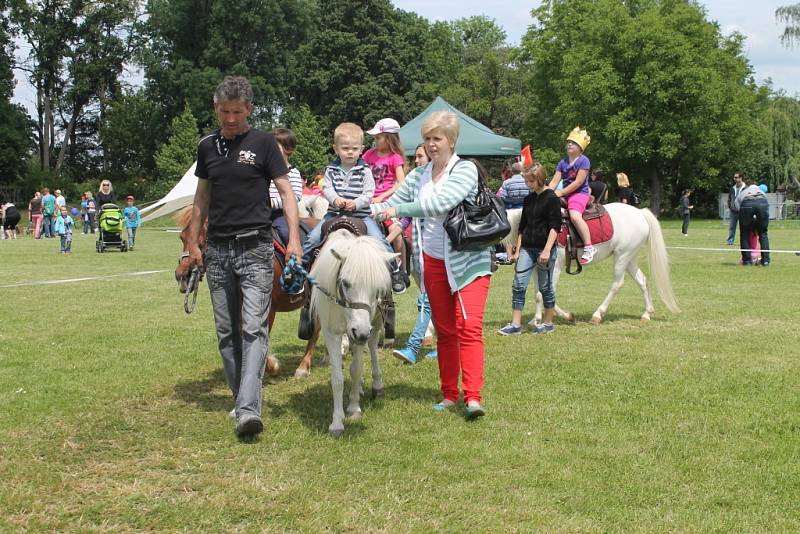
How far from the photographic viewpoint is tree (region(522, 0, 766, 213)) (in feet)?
154

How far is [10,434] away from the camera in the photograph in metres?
5.51

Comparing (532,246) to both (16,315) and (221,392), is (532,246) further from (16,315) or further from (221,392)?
(16,315)

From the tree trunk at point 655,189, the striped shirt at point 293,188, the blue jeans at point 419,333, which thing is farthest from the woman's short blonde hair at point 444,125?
the tree trunk at point 655,189

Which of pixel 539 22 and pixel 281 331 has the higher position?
pixel 539 22

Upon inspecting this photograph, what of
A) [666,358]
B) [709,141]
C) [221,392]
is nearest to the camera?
[221,392]

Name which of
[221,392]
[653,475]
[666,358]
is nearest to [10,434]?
[221,392]

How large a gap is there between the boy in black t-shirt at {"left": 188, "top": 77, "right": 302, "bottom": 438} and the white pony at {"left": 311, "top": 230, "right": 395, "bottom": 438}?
320 millimetres

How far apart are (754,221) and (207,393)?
15.6m

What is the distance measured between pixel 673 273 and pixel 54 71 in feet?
191

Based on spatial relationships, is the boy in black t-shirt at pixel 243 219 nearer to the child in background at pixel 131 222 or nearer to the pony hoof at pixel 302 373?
the pony hoof at pixel 302 373

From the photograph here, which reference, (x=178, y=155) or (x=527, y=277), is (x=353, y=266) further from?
(x=178, y=155)

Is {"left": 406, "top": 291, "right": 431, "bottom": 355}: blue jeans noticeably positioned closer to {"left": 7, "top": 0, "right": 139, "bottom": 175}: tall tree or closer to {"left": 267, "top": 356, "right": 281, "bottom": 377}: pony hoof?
{"left": 267, "top": 356, "right": 281, "bottom": 377}: pony hoof

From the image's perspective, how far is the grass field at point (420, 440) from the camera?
4.19 m

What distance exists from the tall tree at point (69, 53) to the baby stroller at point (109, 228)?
4012cm
